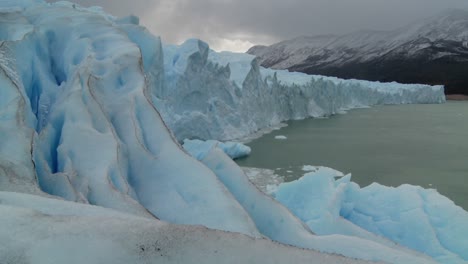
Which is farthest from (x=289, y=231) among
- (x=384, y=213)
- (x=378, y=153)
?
(x=378, y=153)

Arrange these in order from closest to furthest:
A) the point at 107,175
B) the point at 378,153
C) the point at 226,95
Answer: the point at 107,175, the point at 378,153, the point at 226,95

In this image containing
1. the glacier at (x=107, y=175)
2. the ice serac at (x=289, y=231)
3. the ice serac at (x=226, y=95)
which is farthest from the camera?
the ice serac at (x=226, y=95)

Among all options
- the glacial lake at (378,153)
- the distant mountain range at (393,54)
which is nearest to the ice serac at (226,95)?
the glacial lake at (378,153)

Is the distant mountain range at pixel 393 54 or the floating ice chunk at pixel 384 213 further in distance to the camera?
the distant mountain range at pixel 393 54

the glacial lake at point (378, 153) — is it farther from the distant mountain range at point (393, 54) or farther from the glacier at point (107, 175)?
the distant mountain range at point (393, 54)

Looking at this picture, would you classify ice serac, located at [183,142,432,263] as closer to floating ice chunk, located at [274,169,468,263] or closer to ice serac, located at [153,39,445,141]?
floating ice chunk, located at [274,169,468,263]

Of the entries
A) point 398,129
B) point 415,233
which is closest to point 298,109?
point 398,129

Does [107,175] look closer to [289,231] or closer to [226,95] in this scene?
[289,231]

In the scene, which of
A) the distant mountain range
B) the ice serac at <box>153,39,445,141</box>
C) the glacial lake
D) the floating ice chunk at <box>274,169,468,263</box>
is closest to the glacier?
the floating ice chunk at <box>274,169,468,263</box>
